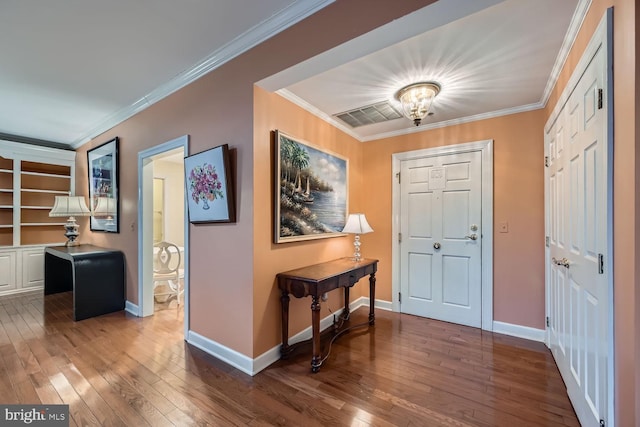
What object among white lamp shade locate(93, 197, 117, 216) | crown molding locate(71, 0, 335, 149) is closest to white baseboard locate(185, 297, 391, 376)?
white lamp shade locate(93, 197, 117, 216)

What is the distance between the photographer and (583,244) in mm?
1479

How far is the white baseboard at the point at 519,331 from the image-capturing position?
8.54ft

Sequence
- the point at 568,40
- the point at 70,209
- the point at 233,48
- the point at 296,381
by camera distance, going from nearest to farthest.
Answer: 1. the point at 568,40
2. the point at 296,381
3. the point at 233,48
4. the point at 70,209

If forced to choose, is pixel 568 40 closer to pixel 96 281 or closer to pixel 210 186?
pixel 210 186

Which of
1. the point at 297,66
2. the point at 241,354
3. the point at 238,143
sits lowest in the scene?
the point at 241,354

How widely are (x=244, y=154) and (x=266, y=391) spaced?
1.74m

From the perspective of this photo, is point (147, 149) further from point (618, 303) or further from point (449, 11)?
point (618, 303)

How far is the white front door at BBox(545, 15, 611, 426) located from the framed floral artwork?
7.37 ft

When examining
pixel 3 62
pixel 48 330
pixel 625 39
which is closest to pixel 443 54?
pixel 625 39

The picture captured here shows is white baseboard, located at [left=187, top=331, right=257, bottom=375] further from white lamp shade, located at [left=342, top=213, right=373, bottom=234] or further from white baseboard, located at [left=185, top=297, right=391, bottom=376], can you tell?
white lamp shade, located at [left=342, top=213, right=373, bottom=234]

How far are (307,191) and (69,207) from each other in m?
3.81

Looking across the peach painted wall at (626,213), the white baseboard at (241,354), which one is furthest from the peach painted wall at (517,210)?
the white baseboard at (241,354)

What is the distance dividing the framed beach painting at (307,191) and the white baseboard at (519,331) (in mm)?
1927

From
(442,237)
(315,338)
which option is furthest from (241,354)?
(442,237)
